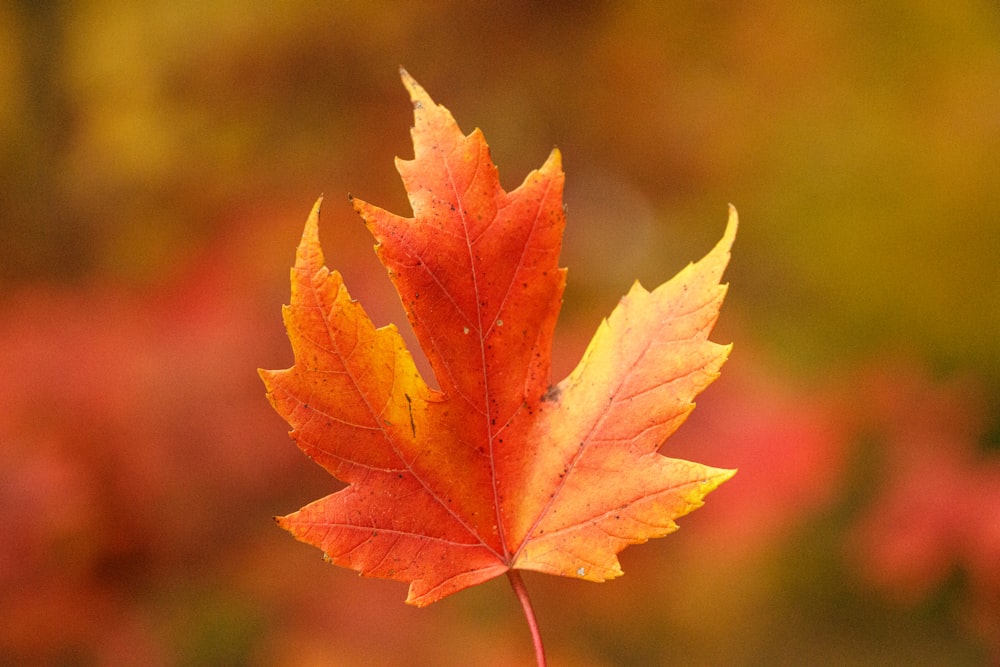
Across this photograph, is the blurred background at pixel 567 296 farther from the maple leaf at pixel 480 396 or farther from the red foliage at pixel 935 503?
the maple leaf at pixel 480 396

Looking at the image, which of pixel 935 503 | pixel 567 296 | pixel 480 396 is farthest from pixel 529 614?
pixel 567 296

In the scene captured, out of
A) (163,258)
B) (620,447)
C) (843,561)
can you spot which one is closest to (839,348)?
(843,561)

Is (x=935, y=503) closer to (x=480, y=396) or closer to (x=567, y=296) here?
(x=480, y=396)

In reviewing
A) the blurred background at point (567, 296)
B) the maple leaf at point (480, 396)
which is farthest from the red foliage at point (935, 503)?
the maple leaf at point (480, 396)

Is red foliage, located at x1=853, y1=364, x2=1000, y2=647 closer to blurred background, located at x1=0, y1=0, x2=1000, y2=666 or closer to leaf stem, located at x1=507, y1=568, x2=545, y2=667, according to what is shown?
blurred background, located at x1=0, y1=0, x2=1000, y2=666

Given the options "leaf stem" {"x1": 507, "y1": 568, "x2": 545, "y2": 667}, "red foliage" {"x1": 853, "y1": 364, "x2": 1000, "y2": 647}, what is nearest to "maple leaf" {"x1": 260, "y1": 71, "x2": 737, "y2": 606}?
"leaf stem" {"x1": 507, "y1": 568, "x2": 545, "y2": 667}

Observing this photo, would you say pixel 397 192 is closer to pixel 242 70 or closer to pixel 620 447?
pixel 242 70
